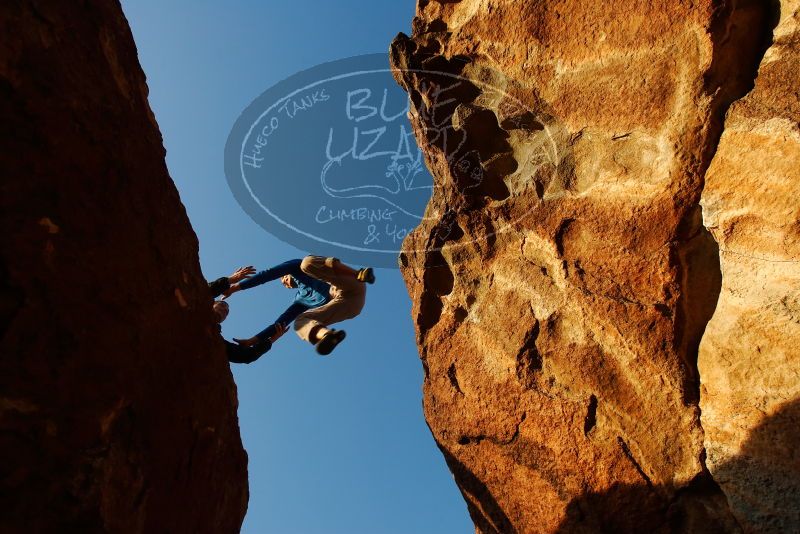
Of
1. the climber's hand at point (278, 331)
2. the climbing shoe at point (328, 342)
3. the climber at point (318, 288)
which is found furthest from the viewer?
the climber at point (318, 288)

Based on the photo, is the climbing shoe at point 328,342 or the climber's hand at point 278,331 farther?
the climber's hand at point 278,331

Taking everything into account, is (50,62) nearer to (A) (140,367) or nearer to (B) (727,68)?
(A) (140,367)

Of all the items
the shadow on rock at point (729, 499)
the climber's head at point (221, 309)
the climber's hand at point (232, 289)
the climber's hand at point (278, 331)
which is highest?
the climber's hand at point (232, 289)

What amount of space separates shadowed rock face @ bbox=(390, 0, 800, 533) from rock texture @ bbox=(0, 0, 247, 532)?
2.35m

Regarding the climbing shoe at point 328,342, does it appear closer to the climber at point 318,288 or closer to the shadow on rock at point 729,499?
the climber at point 318,288

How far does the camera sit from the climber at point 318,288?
623 cm

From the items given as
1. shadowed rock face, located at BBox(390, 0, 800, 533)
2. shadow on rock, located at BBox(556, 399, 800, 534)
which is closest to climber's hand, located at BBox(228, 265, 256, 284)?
shadowed rock face, located at BBox(390, 0, 800, 533)

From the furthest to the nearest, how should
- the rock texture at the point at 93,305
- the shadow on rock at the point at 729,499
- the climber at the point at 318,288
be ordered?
the climber at the point at 318,288 < the shadow on rock at the point at 729,499 < the rock texture at the point at 93,305

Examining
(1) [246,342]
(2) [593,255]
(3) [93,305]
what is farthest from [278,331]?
(2) [593,255]

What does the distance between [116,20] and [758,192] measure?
420 cm

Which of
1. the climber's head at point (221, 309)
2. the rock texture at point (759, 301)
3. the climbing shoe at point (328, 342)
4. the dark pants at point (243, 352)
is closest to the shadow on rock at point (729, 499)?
the rock texture at point (759, 301)

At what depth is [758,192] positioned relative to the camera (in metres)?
4.46

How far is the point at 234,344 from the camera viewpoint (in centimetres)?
574

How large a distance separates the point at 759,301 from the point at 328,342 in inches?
128
